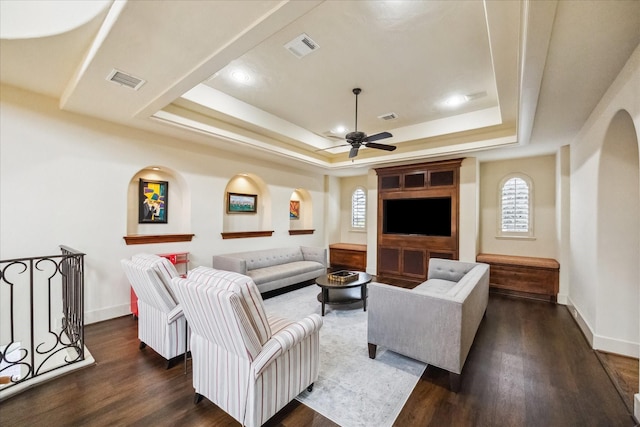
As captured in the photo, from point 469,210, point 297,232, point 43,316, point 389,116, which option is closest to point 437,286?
point 469,210

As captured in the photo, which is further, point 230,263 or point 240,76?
point 230,263

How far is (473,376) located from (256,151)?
15.1ft

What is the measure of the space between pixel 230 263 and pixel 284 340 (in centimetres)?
300

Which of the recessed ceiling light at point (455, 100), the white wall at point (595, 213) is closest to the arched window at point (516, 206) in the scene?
the white wall at point (595, 213)

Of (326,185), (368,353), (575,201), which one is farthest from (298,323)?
(326,185)

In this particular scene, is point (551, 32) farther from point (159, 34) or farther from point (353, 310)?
point (353, 310)

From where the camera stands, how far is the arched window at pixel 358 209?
7.90 metres

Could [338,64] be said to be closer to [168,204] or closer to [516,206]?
[168,204]

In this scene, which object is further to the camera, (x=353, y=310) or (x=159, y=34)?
(x=353, y=310)

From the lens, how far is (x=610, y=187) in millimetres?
2938

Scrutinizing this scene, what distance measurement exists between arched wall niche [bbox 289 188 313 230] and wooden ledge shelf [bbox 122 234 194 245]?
3040 mm

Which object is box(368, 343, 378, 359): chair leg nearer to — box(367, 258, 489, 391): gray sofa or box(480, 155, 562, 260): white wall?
box(367, 258, 489, 391): gray sofa

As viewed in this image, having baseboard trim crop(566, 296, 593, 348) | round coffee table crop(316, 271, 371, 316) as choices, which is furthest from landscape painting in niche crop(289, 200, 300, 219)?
baseboard trim crop(566, 296, 593, 348)

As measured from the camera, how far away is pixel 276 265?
218 inches
